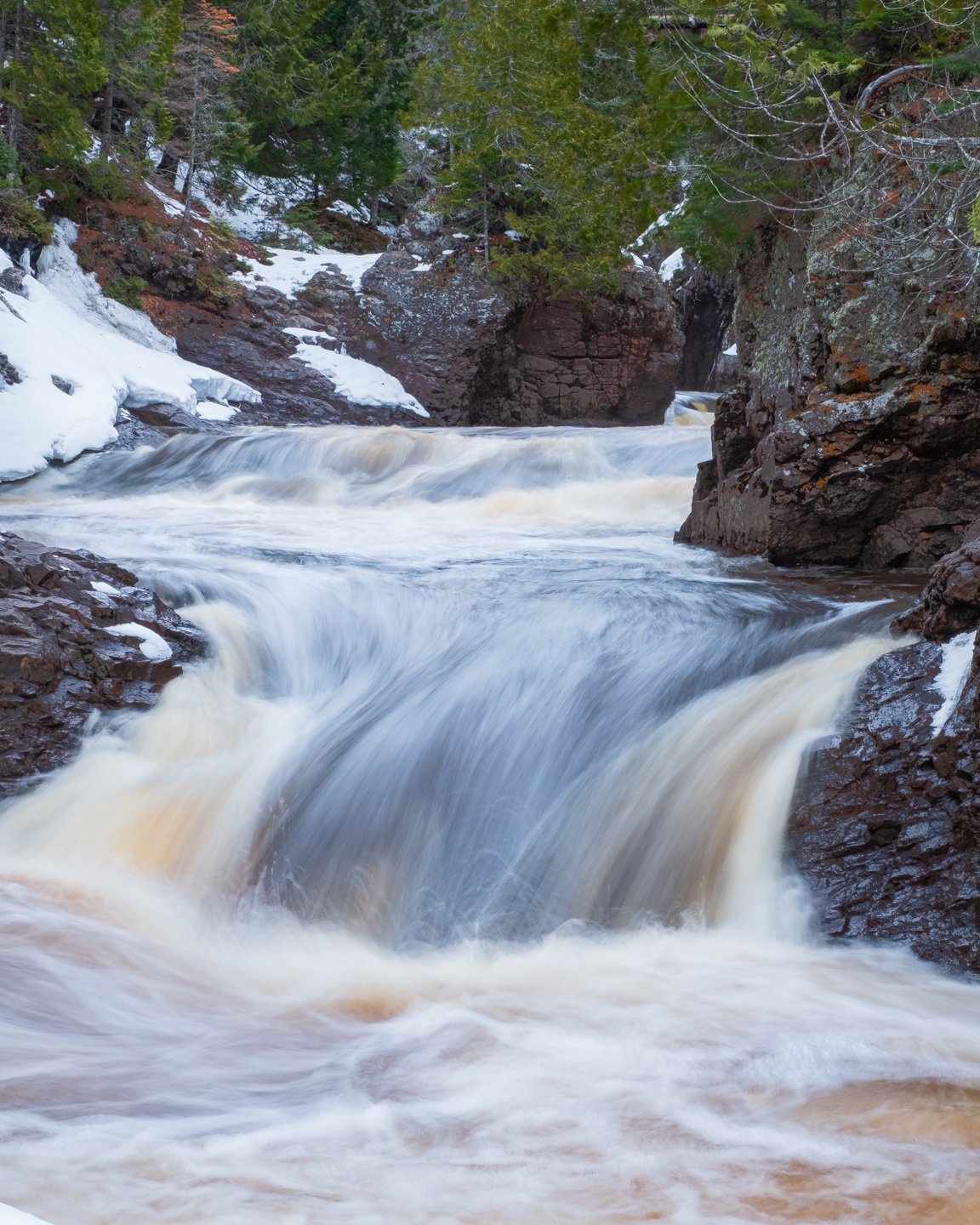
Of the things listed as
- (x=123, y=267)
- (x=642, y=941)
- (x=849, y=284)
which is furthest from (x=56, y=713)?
(x=123, y=267)

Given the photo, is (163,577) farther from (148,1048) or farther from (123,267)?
(123,267)

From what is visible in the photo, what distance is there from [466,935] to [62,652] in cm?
248

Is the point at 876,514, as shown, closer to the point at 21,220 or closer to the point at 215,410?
the point at 215,410

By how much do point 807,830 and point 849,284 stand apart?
160 inches

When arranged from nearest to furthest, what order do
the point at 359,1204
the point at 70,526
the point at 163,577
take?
the point at 359,1204
the point at 163,577
the point at 70,526

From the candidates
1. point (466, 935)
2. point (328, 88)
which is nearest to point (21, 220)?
point (328, 88)

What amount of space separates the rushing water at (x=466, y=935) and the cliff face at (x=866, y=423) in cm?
63

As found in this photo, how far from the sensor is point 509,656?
5402 mm

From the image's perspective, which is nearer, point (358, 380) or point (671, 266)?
point (358, 380)

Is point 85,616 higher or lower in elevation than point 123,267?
lower

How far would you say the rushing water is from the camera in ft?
A: 7.11

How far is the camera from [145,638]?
17.5ft

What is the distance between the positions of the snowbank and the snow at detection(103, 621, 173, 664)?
6191 mm

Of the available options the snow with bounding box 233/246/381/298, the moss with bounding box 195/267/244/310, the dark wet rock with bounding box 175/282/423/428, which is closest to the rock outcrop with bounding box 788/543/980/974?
the dark wet rock with bounding box 175/282/423/428
